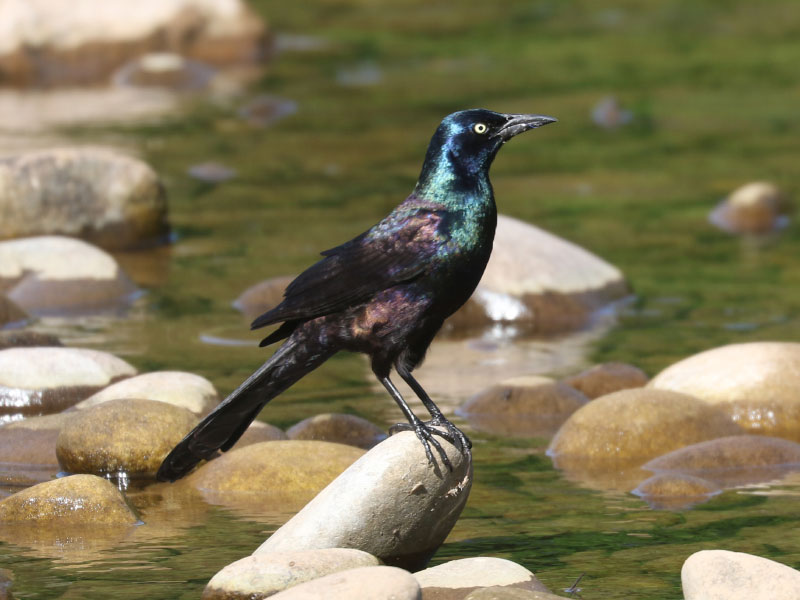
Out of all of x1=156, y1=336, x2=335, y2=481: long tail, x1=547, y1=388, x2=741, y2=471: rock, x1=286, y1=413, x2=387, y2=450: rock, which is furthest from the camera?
x1=286, y1=413, x2=387, y2=450: rock

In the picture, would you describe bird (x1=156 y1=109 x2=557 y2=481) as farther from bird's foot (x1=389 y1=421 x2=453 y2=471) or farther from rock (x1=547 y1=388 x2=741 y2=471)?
rock (x1=547 y1=388 x2=741 y2=471)

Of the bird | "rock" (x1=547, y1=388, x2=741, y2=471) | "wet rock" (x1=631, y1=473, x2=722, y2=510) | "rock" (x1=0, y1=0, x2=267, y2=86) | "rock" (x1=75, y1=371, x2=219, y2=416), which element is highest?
"rock" (x1=0, y1=0, x2=267, y2=86)

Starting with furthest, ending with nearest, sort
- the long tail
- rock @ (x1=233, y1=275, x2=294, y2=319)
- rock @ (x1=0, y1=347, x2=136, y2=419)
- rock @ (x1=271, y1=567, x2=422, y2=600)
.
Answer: rock @ (x1=233, y1=275, x2=294, y2=319)
rock @ (x1=0, y1=347, x2=136, y2=419)
the long tail
rock @ (x1=271, y1=567, x2=422, y2=600)

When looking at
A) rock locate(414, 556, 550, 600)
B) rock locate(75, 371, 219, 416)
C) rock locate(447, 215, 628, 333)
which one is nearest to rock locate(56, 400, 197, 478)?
rock locate(75, 371, 219, 416)

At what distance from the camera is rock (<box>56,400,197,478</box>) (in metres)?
6.65

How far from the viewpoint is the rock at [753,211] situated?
39.3 ft

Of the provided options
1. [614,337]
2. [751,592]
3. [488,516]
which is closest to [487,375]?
[614,337]

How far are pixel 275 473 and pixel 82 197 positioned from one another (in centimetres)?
536

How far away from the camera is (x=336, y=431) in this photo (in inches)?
283

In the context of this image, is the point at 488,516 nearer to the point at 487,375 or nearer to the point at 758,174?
the point at 487,375

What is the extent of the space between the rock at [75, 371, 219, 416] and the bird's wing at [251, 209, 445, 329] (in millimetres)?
1695

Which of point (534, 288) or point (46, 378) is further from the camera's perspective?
point (534, 288)

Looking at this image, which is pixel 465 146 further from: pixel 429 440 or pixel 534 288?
pixel 534 288

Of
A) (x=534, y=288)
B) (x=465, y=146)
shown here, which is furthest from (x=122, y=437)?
(x=534, y=288)
